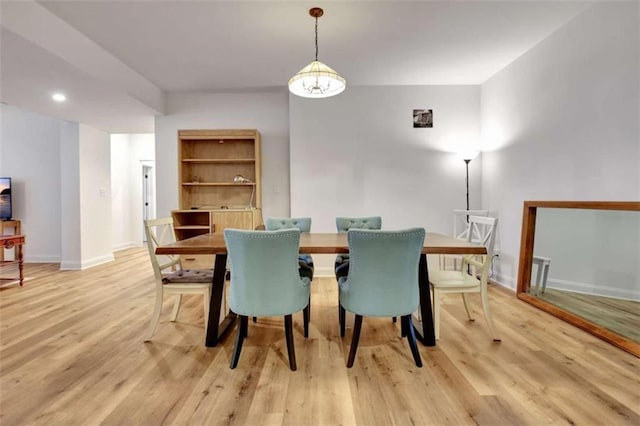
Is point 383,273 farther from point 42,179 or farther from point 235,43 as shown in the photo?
point 42,179

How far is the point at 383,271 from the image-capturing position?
181cm

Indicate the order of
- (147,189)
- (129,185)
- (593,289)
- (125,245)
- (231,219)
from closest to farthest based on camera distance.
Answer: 1. (593,289)
2. (231,219)
3. (125,245)
4. (129,185)
5. (147,189)

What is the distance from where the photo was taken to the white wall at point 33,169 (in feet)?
17.4

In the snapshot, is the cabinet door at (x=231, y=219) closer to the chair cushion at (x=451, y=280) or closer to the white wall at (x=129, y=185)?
the chair cushion at (x=451, y=280)

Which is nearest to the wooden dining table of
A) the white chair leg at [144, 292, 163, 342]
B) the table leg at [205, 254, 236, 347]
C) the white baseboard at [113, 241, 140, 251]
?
the table leg at [205, 254, 236, 347]

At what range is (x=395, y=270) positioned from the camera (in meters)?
1.81

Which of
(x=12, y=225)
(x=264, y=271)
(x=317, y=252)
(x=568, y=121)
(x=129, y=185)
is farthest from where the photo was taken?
(x=129, y=185)

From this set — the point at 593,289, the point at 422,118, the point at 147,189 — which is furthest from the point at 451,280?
the point at 147,189

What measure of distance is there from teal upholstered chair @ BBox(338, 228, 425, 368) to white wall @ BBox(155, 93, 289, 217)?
286cm

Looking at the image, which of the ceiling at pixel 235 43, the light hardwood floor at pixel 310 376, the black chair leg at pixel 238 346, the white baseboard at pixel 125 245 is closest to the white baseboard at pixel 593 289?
the light hardwood floor at pixel 310 376

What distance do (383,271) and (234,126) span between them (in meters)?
3.62

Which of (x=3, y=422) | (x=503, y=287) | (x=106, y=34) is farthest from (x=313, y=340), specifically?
Result: (x=106, y=34)

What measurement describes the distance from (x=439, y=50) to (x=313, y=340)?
318 cm

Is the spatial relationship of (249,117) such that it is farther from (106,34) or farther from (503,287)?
(503,287)
